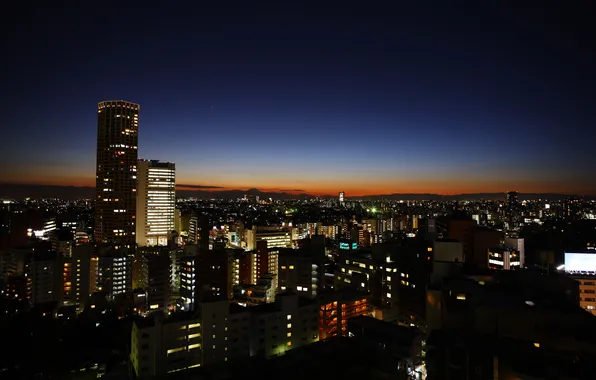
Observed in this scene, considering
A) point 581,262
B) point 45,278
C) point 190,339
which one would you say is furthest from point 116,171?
point 581,262

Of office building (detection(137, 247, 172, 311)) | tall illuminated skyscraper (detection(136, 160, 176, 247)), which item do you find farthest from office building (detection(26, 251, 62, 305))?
tall illuminated skyscraper (detection(136, 160, 176, 247))

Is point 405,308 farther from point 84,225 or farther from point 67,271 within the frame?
point 84,225

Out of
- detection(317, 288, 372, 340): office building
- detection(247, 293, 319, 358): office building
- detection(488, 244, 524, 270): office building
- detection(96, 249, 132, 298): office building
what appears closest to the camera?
detection(247, 293, 319, 358): office building

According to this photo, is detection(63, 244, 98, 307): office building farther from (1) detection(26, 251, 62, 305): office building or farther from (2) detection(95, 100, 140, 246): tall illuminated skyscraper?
(2) detection(95, 100, 140, 246): tall illuminated skyscraper

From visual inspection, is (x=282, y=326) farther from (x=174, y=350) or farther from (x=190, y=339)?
(x=174, y=350)

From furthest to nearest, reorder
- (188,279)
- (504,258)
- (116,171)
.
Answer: (116,171)
(188,279)
(504,258)

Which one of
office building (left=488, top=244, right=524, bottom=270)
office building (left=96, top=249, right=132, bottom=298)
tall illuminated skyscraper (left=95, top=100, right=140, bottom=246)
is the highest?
tall illuminated skyscraper (left=95, top=100, right=140, bottom=246)
